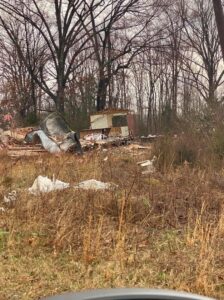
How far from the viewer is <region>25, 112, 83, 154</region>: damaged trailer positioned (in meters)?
17.2

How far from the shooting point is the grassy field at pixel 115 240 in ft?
15.2

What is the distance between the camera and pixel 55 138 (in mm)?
18047

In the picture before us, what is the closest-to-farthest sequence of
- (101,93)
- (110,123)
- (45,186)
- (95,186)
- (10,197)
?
(10,197), (95,186), (45,186), (110,123), (101,93)

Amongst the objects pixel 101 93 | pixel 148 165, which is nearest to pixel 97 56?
pixel 101 93

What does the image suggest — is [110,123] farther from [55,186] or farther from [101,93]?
[55,186]

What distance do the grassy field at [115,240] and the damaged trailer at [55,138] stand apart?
887 centimetres

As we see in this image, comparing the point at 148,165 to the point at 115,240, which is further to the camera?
the point at 148,165

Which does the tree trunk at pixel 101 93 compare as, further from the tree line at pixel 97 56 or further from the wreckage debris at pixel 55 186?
the wreckage debris at pixel 55 186

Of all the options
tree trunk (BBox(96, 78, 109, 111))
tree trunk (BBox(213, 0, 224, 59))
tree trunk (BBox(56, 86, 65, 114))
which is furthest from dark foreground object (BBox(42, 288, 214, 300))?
tree trunk (BBox(96, 78, 109, 111))

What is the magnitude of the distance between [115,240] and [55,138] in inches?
497

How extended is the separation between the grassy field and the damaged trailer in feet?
29.1

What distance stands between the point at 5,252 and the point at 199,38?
139 ft

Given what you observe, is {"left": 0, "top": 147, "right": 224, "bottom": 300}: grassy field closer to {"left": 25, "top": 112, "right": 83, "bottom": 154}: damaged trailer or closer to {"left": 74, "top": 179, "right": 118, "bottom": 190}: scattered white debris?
{"left": 74, "top": 179, "right": 118, "bottom": 190}: scattered white debris

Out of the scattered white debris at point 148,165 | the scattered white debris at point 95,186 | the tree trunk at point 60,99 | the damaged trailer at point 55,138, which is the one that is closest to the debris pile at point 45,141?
the damaged trailer at point 55,138
